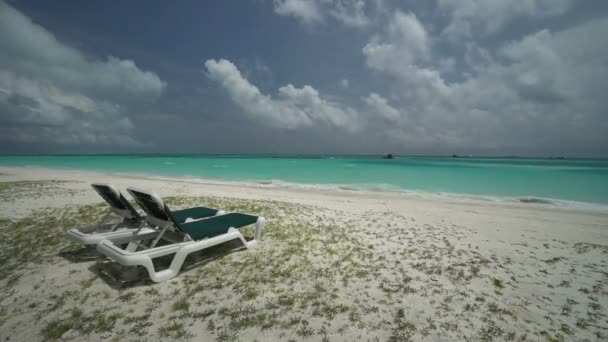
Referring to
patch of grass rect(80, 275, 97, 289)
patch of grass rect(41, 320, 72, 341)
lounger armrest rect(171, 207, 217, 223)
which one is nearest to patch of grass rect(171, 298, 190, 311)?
patch of grass rect(41, 320, 72, 341)

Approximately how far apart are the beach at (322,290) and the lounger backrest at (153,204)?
3.06 ft

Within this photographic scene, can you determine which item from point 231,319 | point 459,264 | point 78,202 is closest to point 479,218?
point 459,264

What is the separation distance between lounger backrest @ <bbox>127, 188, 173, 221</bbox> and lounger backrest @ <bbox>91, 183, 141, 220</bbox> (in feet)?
1.76

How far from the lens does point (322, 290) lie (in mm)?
3385

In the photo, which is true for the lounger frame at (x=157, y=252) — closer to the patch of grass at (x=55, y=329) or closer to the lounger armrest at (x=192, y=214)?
the patch of grass at (x=55, y=329)

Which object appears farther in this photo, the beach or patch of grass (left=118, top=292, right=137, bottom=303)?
patch of grass (left=118, top=292, right=137, bottom=303)

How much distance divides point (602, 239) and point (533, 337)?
6905 mm

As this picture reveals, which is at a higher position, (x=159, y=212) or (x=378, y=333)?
(x=159, y=212)

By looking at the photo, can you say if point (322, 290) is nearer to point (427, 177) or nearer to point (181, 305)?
point (181, 305)

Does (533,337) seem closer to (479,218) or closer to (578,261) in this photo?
(578,261)

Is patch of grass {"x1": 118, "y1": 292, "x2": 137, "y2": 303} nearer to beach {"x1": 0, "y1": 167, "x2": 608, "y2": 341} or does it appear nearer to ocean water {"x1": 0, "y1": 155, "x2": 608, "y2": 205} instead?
beach {"x1": 0, "y1": 167, "x2": 608, "y2": 341}

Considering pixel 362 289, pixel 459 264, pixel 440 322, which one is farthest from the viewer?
pixel 459 264

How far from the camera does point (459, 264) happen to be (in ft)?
14.3

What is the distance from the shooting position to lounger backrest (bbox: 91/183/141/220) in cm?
443
